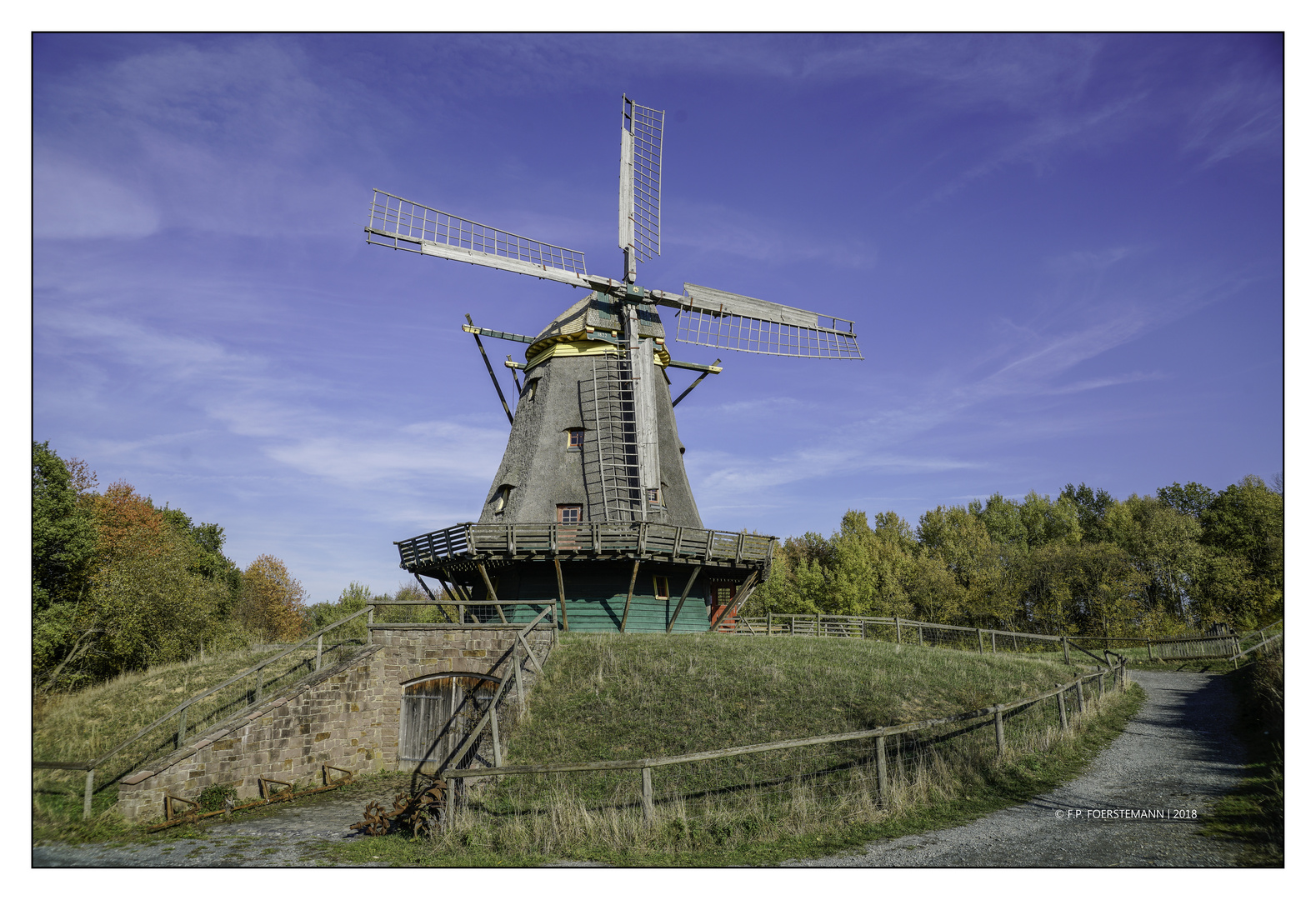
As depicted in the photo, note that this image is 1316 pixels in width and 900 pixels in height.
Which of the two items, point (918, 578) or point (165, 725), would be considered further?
point (918, 578)

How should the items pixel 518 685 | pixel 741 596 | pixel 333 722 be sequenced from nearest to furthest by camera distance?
pixel 518 685, pixel 333 722, pixel 741 596

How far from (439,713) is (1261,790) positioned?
14.5 m

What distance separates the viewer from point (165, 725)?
1711 centimetres

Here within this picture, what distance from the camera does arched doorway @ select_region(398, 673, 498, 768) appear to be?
16.1 metres

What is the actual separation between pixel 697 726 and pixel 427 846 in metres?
5.19

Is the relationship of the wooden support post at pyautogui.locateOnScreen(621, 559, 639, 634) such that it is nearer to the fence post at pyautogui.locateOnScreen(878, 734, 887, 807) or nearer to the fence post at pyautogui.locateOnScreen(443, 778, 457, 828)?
the fence post at pyautogui.locateOnScreen(443, 778, 457, 828)

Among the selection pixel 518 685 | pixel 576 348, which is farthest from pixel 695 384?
pixel 518 685

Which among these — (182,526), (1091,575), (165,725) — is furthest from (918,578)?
(182,526)

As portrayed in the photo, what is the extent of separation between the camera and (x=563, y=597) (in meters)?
20.0

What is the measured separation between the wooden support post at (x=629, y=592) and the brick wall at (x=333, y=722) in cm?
319

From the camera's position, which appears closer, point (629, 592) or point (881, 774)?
point (881, 774)

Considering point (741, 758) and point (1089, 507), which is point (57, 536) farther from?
point (1089, 507)

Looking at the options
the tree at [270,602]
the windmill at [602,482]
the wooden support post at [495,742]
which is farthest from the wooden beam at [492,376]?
the tree at [270,602]

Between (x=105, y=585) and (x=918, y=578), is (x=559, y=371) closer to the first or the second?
(x=105, y=585)
